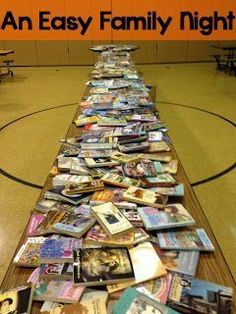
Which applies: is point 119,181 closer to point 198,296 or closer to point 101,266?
point 101,266

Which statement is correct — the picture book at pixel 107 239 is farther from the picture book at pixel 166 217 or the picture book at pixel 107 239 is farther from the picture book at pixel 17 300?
the picture book at pixel 17 300

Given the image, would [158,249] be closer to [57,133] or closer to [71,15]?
[57,133]

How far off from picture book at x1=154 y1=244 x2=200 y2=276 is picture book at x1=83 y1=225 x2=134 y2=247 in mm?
104

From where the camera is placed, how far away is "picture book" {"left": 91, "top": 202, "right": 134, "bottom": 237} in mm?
1252

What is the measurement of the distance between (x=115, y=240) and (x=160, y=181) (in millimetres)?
489

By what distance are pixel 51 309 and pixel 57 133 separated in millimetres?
3292

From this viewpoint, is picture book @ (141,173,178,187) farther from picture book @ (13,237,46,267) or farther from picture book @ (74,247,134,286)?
picture book @ (13,237,46,267)

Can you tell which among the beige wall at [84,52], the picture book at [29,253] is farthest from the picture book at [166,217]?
the beige wall at [84,52]

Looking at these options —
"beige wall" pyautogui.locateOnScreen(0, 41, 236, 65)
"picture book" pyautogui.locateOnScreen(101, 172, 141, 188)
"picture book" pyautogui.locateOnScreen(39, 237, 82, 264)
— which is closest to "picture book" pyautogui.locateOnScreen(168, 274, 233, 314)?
"picture book" pyautogui.locateOnScreen(39, 237, 82, 264)

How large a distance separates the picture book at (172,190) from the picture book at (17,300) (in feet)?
2.44

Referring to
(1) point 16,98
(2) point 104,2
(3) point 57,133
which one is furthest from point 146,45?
(3) point 57,133

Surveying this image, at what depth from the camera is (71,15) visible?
7898 mm

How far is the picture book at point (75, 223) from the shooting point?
126cm

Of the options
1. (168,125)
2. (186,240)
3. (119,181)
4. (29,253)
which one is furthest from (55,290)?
(168,125)
